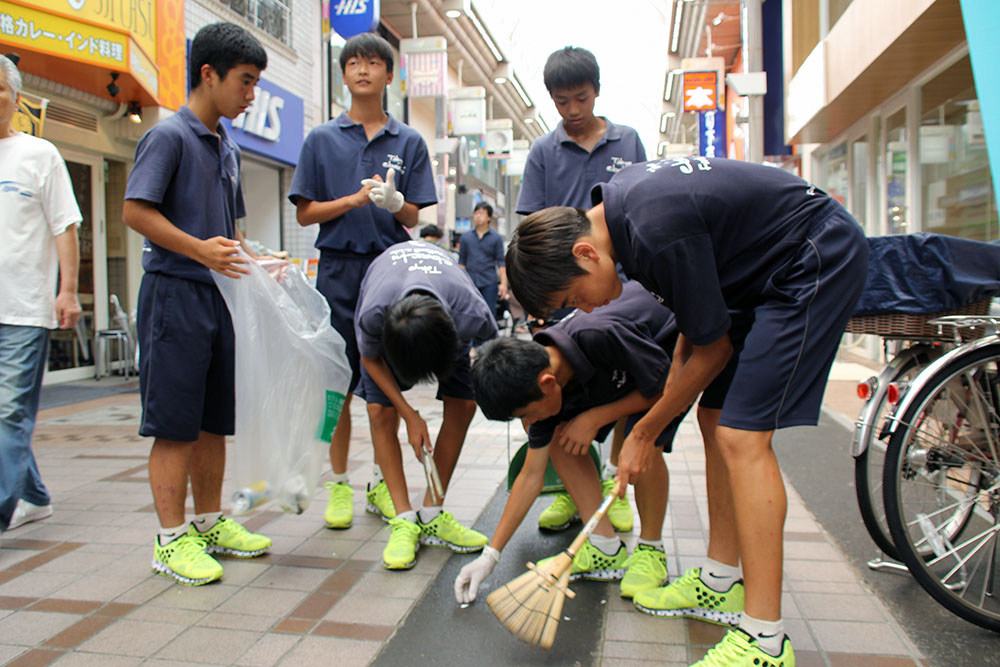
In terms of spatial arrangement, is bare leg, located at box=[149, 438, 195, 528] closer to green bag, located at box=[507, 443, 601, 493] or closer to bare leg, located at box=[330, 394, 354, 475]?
bare leg, located at box=[330, 394, 354, 475]

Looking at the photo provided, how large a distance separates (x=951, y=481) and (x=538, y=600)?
4.46 feet

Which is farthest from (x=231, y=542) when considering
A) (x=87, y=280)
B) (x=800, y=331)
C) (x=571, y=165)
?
(x=87, y=280)

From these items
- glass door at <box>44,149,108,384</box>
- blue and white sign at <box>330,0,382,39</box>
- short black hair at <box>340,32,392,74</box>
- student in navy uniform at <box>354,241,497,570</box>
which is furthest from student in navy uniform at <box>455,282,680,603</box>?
blue and white sign at <box>330,0,382,39</box>

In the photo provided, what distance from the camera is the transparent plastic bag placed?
263 cm

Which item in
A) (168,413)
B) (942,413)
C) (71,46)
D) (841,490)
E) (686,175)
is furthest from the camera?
(71,46)

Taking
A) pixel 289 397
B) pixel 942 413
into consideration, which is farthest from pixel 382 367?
pixel 942 413

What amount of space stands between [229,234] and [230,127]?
703cm

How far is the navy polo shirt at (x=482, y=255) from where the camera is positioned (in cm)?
1000

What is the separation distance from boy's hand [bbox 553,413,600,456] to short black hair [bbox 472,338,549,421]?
0.23m

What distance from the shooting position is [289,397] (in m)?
2.76

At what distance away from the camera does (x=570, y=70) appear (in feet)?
10.1

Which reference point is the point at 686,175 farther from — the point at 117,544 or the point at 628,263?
the point at 117,544

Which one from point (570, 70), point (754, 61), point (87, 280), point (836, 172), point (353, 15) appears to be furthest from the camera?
point (836, 172)

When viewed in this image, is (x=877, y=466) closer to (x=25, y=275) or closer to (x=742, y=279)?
(x=742, y=279)
